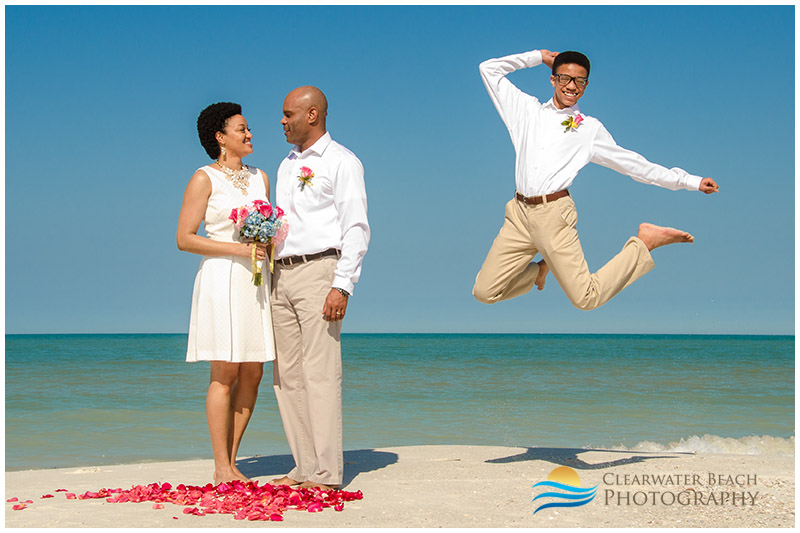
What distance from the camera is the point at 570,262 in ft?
16.4

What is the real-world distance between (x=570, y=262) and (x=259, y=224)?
1.83 m

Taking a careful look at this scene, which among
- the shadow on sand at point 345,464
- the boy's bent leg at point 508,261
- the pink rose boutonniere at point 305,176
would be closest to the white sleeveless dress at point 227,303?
the pink rose boutonniere at point 305,176

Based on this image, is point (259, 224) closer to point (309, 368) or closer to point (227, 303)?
point (227, 303)

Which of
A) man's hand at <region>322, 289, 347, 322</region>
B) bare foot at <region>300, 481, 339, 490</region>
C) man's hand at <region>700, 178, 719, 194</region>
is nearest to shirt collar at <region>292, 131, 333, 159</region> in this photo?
man's hand at <region>322, 289, 347, 322</region>

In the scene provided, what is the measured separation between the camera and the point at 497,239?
525 centimetres

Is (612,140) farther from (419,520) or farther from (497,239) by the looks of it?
(419,520)

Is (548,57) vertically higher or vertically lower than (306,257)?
higher

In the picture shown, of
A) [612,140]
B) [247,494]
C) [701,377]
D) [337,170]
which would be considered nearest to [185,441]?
[247,494]

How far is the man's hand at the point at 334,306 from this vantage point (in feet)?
15.0

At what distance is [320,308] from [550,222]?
4.76ft

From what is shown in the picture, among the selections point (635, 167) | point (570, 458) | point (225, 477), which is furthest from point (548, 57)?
point (225, 477)

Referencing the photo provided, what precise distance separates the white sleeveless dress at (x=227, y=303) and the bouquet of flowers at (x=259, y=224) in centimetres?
9

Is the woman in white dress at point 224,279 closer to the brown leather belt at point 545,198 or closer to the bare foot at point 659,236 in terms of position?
the brown leather belt at point 545,198

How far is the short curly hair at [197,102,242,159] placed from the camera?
193 inches
